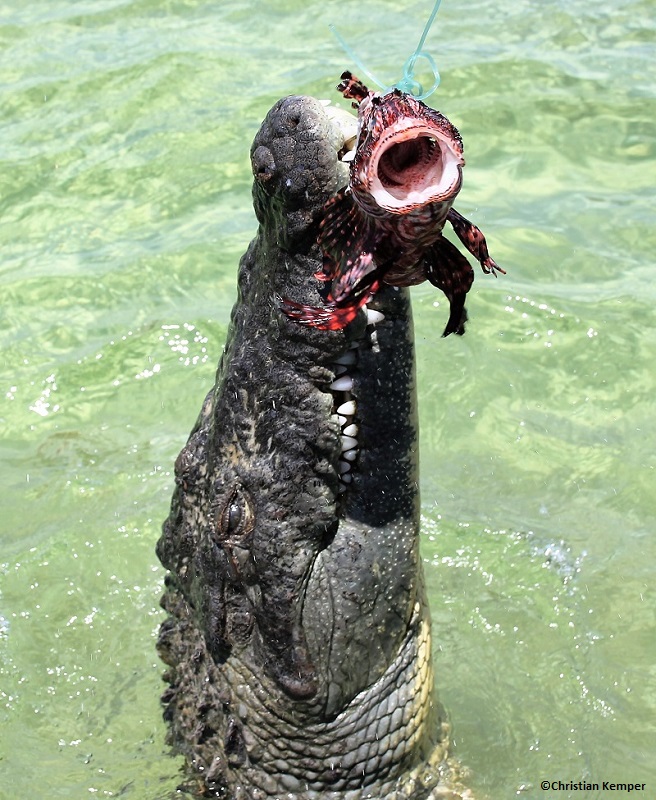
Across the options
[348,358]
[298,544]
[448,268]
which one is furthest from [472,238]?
[298,544]

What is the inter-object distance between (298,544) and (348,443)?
289 millimetres

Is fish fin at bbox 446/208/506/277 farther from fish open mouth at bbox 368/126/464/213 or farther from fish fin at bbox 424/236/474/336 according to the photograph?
fish open mouth at bbox 368/126/464/213

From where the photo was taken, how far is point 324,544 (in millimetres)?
2938

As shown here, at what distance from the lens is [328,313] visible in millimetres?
2582

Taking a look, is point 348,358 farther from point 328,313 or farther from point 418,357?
point 418,357

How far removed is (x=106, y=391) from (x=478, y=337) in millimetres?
1927

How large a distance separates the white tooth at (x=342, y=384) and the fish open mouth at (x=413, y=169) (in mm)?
672

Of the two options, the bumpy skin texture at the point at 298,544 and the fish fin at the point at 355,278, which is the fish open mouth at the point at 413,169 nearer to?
the fish fin at the point at 355,278

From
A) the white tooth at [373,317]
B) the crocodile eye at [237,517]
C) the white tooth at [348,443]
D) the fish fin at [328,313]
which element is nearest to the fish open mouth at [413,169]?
the fish fin at [328,313]

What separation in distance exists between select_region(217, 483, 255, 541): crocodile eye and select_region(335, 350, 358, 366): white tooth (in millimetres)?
461

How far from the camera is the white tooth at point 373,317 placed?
2721 millimetres

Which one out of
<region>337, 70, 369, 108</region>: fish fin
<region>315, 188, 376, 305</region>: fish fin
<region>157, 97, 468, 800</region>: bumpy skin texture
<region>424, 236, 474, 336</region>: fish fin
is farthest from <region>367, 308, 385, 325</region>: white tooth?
<region>337, 70, 369, 108</region>: fish fin

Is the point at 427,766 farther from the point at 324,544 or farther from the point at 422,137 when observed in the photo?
the point at 422,137

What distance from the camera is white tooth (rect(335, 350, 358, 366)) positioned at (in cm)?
275
